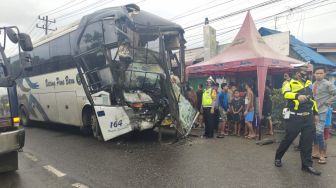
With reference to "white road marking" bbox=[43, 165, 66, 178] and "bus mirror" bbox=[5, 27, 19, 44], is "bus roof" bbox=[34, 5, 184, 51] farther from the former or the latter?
"white road marking" bbox=[43, 165, 66, 178]

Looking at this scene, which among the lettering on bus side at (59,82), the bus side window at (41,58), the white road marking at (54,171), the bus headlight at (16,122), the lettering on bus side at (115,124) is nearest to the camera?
the bus headlight at (16,122)

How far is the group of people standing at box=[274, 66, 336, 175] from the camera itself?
5352 millimetres

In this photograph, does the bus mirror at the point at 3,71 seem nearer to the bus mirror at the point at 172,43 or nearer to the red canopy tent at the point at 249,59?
the bus mirror at the point at 172,43

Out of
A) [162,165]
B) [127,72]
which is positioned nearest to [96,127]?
[127,72]

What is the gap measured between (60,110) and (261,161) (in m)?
7.12

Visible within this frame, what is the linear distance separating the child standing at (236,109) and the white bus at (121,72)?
142 centimetres

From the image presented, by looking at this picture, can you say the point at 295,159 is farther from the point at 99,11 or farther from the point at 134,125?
the point at 99,11

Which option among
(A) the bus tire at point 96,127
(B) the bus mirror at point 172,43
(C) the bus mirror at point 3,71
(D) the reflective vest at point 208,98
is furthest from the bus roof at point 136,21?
(C) the bus mirror at point 3,71

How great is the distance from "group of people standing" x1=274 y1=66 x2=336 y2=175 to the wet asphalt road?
1.03 ft

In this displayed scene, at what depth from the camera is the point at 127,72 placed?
8.19 meters

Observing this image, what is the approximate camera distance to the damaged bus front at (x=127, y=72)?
797 cm

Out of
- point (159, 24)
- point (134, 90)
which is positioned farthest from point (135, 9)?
point (134, 90)

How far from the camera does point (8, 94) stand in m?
5.23

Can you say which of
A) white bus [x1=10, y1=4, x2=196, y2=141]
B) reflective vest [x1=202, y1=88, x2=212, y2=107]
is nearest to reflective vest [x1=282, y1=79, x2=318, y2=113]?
white bus [x1=10, y1=4, x2=196, y2=141]
